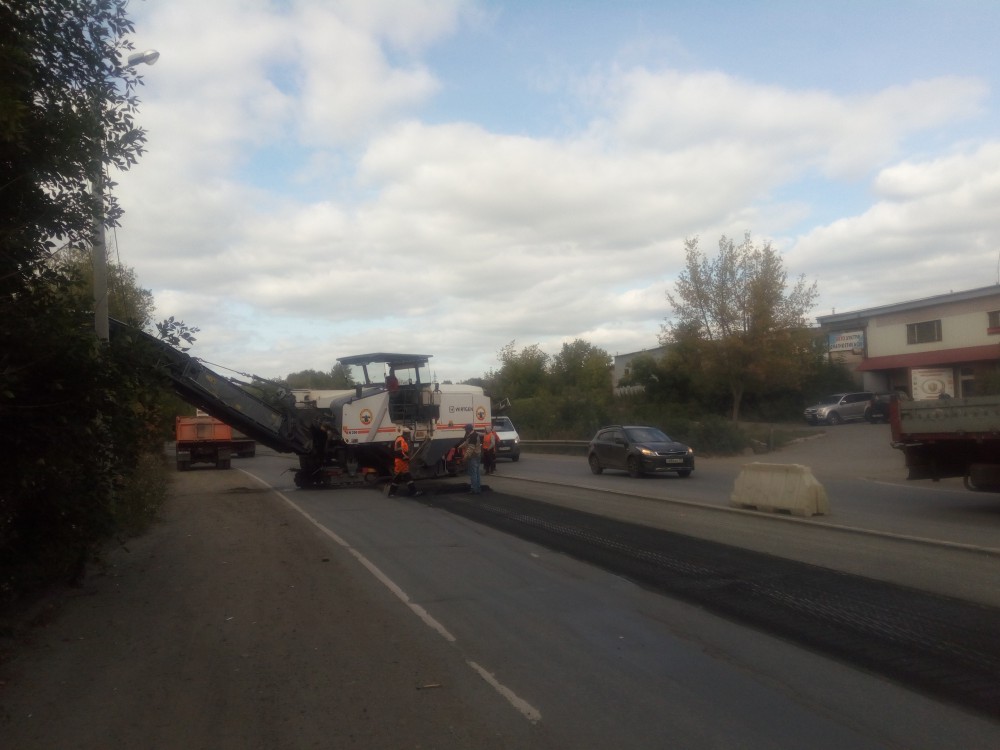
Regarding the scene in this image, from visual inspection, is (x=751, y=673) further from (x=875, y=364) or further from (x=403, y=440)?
(x=875, y=364)

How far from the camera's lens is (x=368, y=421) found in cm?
2208

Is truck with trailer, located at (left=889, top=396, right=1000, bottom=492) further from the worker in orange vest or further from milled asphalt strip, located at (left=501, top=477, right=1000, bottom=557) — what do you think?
the worker in orange vest

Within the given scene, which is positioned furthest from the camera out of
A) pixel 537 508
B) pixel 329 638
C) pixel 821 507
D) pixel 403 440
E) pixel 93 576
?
pixel 403 440

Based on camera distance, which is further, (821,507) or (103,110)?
(821,507)

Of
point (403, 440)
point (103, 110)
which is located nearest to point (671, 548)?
point (103, 110)

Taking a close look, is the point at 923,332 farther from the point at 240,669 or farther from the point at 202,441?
the point at 240,669

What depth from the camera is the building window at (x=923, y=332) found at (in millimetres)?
42406

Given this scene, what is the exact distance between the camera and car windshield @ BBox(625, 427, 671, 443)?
954 inches

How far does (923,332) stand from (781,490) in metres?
33.7

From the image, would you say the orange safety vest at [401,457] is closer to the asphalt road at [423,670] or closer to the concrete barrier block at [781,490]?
the concrete barrier block at [781,490]

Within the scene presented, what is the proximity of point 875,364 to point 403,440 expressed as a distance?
33728 mm

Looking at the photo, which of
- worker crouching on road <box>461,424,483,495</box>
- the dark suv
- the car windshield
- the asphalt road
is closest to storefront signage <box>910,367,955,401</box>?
the car windshield

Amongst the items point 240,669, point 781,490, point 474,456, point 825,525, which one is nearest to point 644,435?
point 474,456

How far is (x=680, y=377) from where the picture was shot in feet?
154
